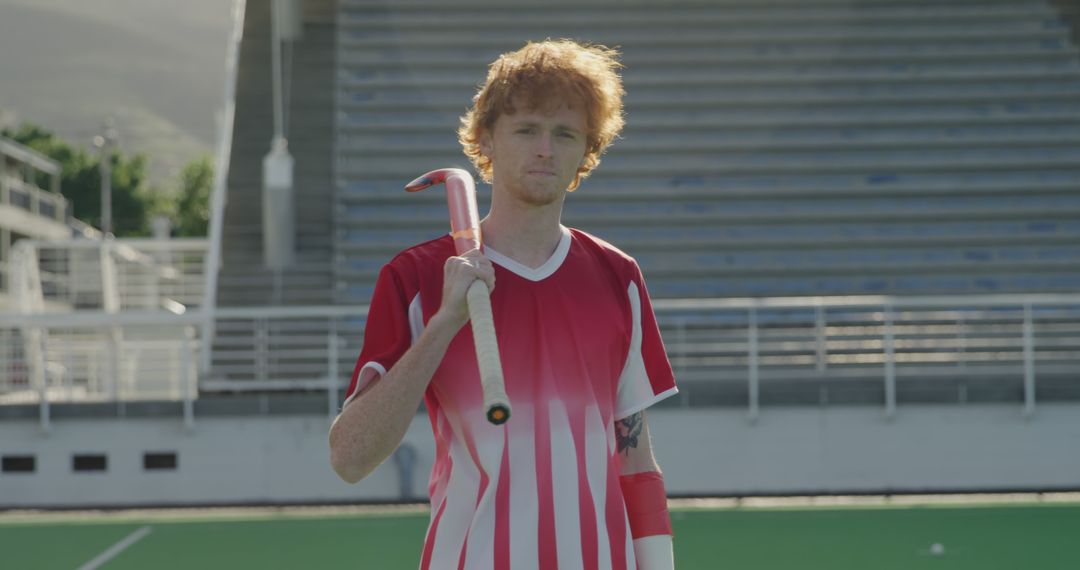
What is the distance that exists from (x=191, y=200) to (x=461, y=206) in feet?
305

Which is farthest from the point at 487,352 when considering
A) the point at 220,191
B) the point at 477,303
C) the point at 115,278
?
the point at 115,278

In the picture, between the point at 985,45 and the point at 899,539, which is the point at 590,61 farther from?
the point at 985,45

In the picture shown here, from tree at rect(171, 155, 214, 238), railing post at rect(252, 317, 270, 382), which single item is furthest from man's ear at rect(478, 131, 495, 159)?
tree at rect(171, 155, 214, 238)

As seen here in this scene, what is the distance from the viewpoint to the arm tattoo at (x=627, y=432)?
2.17 metres

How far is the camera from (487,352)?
1721 millimetres

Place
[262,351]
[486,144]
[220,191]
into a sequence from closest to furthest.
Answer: [486,144], [262,351], [220,191]

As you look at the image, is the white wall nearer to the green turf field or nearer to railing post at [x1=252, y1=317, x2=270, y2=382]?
the green turf field

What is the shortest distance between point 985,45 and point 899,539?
8186 millimetres

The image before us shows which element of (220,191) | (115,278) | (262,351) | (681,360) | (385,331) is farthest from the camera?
(115,278)

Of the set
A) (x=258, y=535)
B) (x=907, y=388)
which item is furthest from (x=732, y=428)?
(x=258, y=535)

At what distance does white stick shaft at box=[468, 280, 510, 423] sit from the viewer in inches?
63.9

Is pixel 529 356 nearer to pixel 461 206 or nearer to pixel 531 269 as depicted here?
pixel 531 269

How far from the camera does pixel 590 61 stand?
6.70 ft

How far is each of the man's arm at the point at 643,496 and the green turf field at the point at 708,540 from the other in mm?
4868
